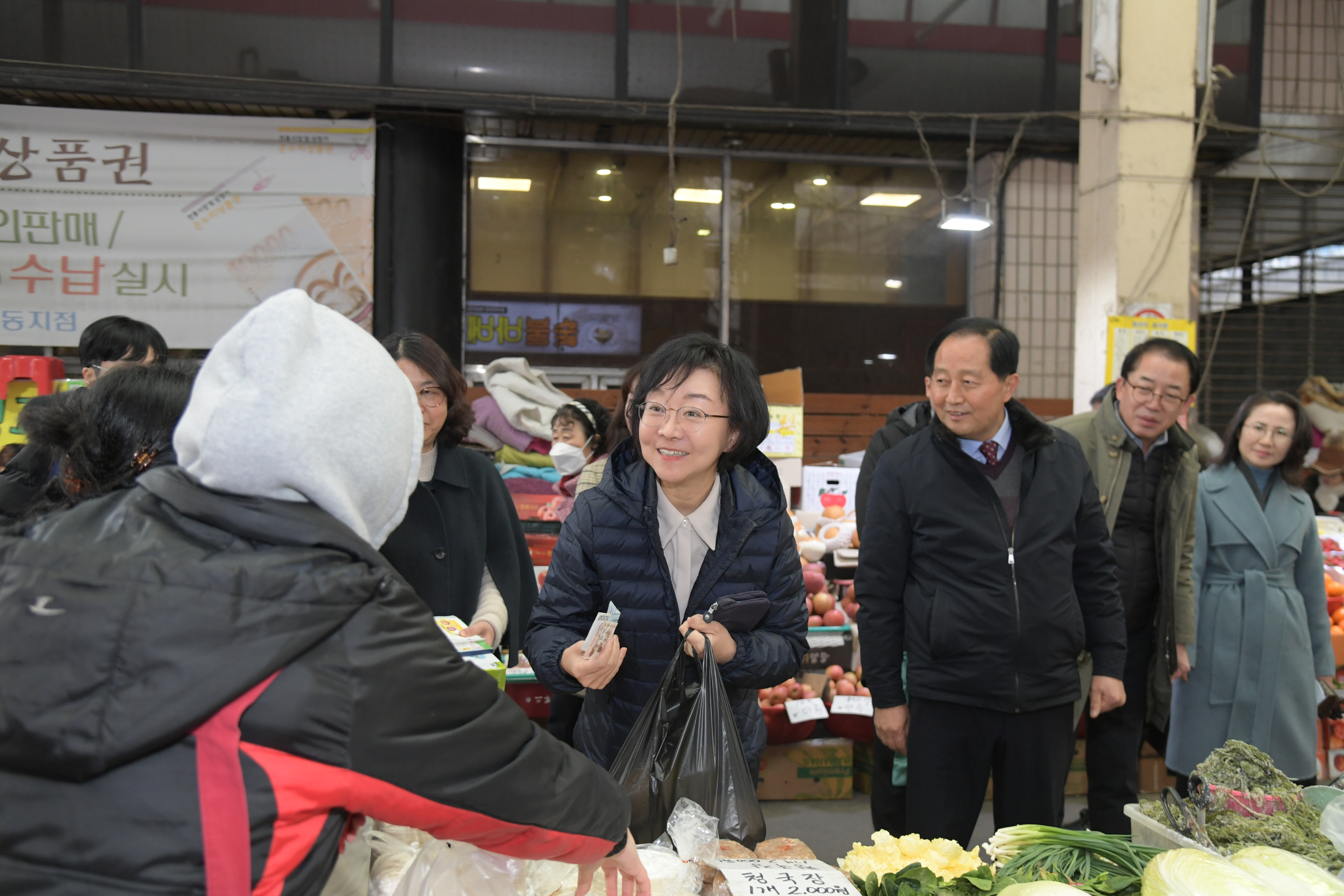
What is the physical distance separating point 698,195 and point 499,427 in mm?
2845

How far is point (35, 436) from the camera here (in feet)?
5.64

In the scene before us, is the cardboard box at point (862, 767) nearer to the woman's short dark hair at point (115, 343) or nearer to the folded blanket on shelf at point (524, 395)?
the folded blanket on shelf at point (524, 395)

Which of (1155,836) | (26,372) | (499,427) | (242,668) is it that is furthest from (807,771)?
(26,372)

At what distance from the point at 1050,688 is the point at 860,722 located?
1796 mm

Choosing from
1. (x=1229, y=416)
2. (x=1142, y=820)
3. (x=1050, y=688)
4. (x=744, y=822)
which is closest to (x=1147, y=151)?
(x=1229, y=416)

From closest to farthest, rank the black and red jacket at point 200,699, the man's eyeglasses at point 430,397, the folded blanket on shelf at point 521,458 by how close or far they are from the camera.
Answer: the black and red jacket at point 200,699 < the man's eyeglasses at point 430,397 < the folded blanket on shelf at point 521,458

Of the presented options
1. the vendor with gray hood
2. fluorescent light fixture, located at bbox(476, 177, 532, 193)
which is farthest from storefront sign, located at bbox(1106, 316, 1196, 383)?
the vendor with gray hood

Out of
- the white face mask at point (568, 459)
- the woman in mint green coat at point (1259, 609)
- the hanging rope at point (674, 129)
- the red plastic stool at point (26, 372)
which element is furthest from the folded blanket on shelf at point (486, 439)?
the woman in mint green coat at point (1259, 609)

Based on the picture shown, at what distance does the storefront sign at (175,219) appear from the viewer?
21.2 ft

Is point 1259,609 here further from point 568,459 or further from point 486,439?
point 486,439

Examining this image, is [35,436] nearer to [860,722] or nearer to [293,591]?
[293,591]

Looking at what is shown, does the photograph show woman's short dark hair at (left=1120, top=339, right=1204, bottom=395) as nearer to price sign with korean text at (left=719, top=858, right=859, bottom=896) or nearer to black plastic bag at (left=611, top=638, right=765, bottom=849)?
black plastic bag at (left=611, top=638, right=765, bottom=849)

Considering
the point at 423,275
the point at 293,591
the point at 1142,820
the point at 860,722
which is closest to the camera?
the point at 293,591

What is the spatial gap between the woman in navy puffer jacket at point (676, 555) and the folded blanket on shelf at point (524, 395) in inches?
150
